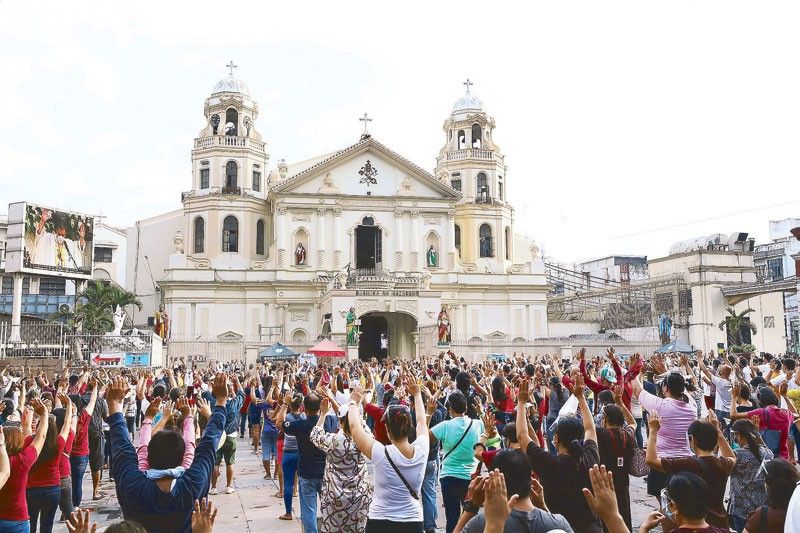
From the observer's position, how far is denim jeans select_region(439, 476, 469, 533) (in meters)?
7.50

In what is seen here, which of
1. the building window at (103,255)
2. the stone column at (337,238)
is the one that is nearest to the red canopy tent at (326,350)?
the stone column at (337,238)

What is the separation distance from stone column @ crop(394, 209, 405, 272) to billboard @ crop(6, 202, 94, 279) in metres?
18.4

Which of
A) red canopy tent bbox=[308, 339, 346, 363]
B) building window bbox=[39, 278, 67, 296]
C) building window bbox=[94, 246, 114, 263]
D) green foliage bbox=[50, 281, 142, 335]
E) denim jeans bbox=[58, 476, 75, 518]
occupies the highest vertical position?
building window bbox=[94, 246, 114, 263]

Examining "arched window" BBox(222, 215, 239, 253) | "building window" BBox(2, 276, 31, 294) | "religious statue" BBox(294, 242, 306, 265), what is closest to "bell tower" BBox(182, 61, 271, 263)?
"arched window" BBox(222, 215, 239, 253)

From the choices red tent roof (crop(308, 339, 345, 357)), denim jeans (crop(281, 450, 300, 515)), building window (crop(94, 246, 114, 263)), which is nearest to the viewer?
denim jeans (crop(281, 450, 300, 515))

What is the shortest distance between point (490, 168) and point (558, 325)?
1324cm

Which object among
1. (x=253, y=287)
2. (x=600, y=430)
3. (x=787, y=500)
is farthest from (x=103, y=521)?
(x=253, y=287)

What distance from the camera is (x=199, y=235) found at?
47375 millimetres

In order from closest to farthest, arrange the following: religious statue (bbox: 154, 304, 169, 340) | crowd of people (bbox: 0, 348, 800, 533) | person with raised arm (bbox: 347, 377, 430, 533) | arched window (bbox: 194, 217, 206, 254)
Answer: crowd of people (bbox: 0, 348, 800, 533)
person with raised arm (bbox: 347, 377, 430, 533)
religious statue (bbox: 154, 304, 169, 340)
arched window (bbox: 194, 217, 206, 254)

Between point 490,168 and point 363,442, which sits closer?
point 363,442

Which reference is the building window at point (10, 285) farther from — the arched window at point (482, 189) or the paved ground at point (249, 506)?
the paved ground at point (249, 506)

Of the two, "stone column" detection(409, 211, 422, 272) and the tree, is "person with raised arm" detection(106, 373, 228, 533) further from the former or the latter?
the tree

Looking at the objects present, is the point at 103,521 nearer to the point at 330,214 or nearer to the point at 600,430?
the point at 600,430

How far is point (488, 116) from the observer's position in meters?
51.5
